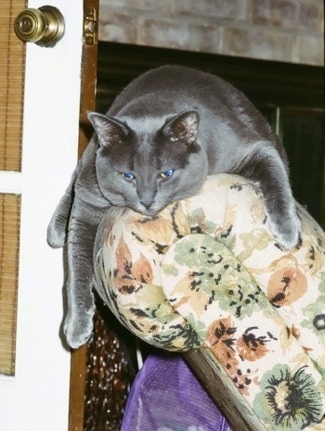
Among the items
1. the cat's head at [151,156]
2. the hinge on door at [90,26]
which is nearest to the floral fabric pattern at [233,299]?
the cat's head at [151,156]

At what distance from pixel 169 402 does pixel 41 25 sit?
2.36 ft

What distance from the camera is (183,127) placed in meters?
1.31

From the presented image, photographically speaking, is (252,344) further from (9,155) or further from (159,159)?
(9,155)

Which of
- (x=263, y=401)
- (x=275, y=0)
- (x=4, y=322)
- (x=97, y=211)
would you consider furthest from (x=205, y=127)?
(x=275, y=0)

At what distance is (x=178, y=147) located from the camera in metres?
1.34

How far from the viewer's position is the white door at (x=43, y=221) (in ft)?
5.38

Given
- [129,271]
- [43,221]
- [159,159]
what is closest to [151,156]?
[159,159]

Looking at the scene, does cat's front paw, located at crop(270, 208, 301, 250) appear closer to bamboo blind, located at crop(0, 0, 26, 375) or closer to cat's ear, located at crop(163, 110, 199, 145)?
cat's ear, located at crop(163, 110, 199, 145)

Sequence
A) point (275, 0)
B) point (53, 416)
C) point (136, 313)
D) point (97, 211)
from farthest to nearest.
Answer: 1. point (275, 0)
2. point (53, 416)
3. point (97, 211)
4. point (136, 313)

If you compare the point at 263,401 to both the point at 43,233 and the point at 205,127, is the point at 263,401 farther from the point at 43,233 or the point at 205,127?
the point at 43,233

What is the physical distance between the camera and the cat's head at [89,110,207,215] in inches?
51.4

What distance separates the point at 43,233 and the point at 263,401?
66cm

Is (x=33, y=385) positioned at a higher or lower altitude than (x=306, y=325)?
lower

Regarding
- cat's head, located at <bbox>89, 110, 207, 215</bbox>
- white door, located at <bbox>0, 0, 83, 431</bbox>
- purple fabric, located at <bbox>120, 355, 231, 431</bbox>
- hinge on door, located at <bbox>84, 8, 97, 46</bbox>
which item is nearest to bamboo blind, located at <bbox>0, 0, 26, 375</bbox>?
white door, located at <bbox>0, 0, 83, 431</bbox>
